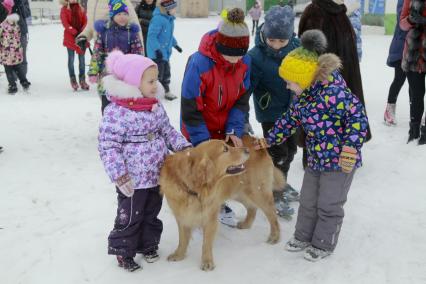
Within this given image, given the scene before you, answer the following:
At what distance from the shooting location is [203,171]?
2.98 m

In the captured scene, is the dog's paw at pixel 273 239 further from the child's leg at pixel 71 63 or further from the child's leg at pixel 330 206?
the child's leg at pixel 71 63

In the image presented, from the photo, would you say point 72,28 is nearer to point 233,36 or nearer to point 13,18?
point 13,18

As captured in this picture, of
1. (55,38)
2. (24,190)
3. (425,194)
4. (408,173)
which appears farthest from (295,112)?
(55,38)

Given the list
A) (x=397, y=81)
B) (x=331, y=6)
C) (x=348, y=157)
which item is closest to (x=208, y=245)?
(x=348, y=157)

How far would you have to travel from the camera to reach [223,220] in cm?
408

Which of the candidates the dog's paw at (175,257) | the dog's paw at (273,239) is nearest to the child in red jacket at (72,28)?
the dog's paw at (175,257)

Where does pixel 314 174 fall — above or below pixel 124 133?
below

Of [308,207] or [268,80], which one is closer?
[308,207]

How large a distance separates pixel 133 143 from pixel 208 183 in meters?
0.62

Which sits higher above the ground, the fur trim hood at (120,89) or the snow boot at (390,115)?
the fur trim hood at (120,89)

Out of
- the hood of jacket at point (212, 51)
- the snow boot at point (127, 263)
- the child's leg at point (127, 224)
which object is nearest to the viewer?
the child's leg at point (127, 224)

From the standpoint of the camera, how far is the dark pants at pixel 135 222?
10.4 feet

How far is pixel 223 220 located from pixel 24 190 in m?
2.28

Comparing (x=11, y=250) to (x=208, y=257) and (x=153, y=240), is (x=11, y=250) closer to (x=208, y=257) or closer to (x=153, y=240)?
(x=153, y=240)
